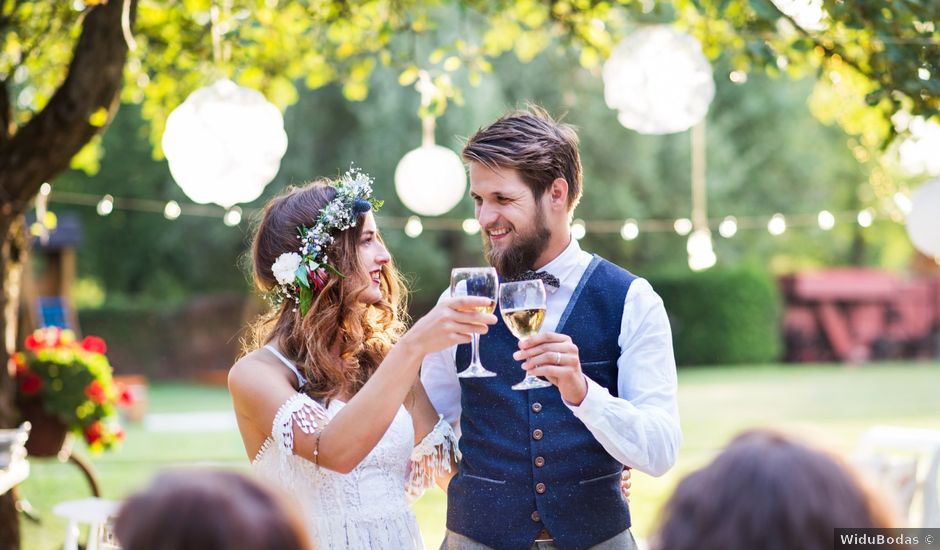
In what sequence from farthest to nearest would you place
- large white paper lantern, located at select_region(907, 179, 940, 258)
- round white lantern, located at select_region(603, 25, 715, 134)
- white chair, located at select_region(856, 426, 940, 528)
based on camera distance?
large white paper lantern, located at select_region(907, 179, 940, 258), round white lantern, located at select_region(603, 25, 715, 134), white chair, located at select_region(856, 426, 940, 528)

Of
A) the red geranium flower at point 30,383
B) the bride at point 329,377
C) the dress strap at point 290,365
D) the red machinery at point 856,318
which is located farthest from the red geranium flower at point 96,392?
the red machinery at point 856,318

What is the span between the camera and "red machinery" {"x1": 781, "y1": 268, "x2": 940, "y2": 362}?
2362 centimetres

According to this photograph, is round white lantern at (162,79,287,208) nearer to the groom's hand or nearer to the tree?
the tree

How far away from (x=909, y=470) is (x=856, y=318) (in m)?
20.3

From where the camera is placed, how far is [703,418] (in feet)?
44.1

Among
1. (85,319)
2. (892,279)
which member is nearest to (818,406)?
(892,279)

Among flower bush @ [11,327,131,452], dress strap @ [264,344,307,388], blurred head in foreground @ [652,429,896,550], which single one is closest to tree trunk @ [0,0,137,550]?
flower bush @ [11,327,131,452]

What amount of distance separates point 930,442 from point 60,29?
4691 mm

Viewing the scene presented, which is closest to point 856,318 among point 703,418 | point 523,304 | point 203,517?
point 703,418

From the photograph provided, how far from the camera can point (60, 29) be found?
5203mm

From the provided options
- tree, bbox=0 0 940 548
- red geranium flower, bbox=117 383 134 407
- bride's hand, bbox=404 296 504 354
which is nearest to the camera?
bride's hand, bbox=404 296 504 354

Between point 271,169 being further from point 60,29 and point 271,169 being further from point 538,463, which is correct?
point 538,463

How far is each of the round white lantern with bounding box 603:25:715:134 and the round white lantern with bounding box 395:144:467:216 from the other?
1.77 meters

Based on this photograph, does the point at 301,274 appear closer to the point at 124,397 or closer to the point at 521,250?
the point at 521,250
